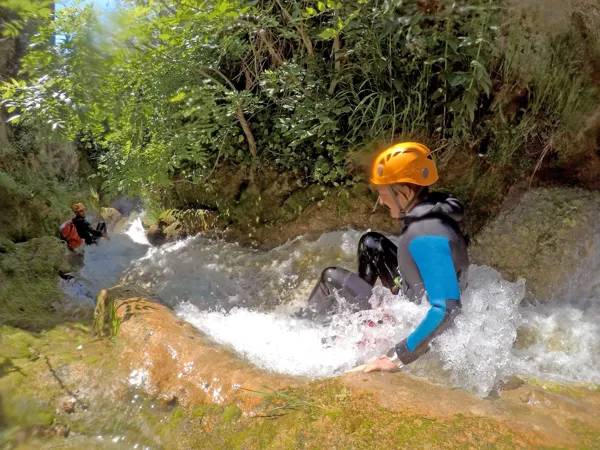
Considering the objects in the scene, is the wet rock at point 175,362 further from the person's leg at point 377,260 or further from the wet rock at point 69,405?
the person's leg at point 377,260

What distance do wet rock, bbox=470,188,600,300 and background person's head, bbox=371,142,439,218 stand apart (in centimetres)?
213

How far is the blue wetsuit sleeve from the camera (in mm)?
2055

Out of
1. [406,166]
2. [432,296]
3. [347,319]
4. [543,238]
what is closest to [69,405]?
[347,319]

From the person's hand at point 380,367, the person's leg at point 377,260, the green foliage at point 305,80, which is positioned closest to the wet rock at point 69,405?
the person's hand at point 380,367

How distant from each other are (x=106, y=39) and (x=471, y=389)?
13.5 ft

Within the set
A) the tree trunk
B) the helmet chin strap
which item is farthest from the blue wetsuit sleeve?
the tree trunk

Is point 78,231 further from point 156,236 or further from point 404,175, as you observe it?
point 404,175

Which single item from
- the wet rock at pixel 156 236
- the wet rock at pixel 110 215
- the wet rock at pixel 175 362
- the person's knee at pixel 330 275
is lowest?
the wet rock at pixel 110 215

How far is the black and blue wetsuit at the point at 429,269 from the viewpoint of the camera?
6.79 ft

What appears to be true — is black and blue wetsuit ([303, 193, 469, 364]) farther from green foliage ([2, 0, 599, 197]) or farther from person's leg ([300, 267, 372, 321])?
green foliage ([2, 0, 599, 197])

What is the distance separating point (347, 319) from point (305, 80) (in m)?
2.97

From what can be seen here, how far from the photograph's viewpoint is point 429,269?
2.12 meters

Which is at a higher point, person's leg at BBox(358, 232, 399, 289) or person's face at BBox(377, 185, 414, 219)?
person's face at BBox(377, 185, 414, 219)

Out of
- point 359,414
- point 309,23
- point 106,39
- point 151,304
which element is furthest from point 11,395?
point 309,23
